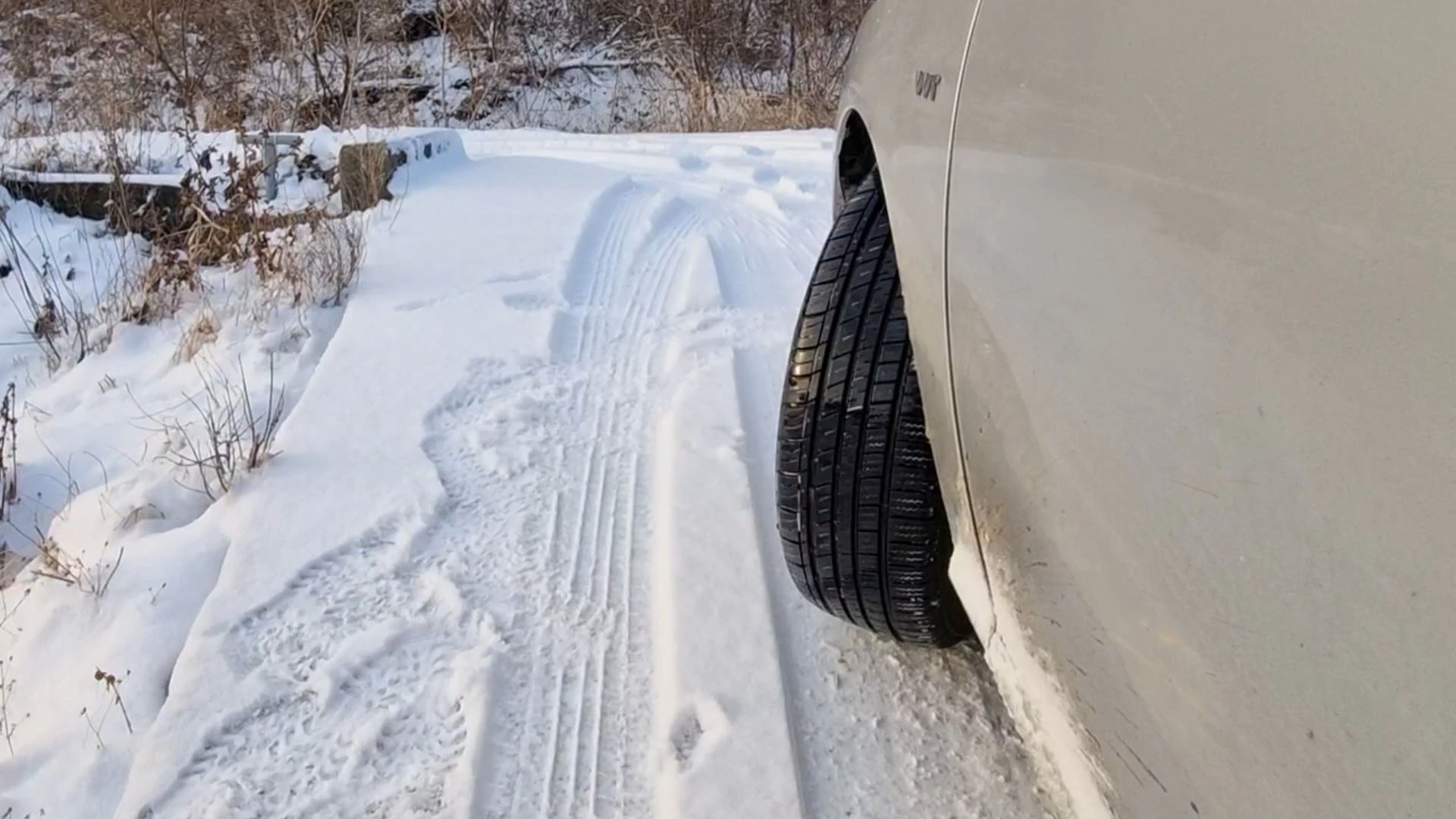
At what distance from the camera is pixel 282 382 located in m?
3.16

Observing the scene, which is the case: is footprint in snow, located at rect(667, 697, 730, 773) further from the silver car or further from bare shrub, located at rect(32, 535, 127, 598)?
bare shrub, located at rect(32, 535, 127, 598)

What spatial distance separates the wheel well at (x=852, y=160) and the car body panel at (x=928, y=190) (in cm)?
51

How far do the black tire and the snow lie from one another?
8.7 inches

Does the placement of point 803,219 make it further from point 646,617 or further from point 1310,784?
point 1310,784

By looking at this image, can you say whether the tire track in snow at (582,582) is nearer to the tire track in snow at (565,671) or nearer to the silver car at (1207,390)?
the tire track in snow at (565,671)

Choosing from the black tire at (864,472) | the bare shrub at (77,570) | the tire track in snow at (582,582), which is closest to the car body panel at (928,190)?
the black tire at (864,472)

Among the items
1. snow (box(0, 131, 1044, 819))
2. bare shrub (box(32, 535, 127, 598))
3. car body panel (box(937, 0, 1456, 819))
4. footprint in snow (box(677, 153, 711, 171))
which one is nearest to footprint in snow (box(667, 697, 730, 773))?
snow (box(0, 131, 1044, 819))

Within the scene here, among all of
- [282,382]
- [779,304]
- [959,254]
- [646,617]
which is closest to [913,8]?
[959,254]

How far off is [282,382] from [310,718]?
64.3 inches

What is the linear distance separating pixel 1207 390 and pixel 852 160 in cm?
174

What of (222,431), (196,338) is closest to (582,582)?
(222,431)

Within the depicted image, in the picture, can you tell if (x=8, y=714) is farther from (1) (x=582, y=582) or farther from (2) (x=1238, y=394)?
(2) (x=1238, y=394)

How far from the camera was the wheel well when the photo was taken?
7.61 ft

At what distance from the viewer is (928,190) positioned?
4.66 ft
